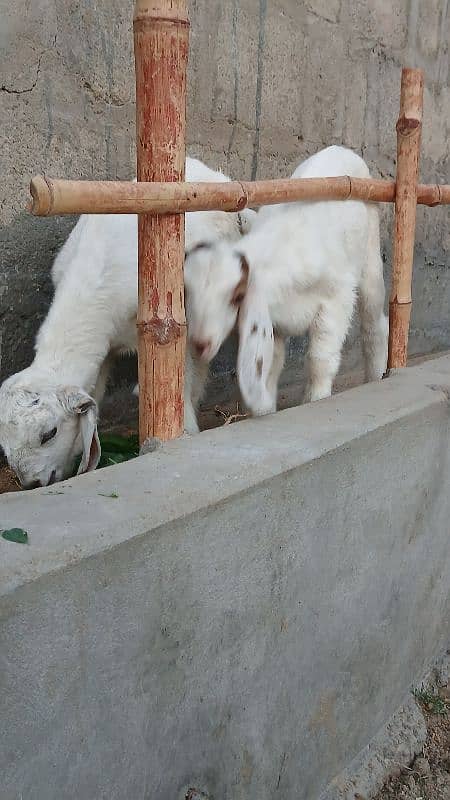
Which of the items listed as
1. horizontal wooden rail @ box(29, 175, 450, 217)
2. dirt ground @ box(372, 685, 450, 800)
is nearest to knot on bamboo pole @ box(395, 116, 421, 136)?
horizontal wooden rail @ box(29, 175, 450, 217)

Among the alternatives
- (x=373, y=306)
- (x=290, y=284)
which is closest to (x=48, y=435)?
(x=290, y=284)

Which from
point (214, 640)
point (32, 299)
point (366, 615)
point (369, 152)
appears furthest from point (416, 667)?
point (369, 152)

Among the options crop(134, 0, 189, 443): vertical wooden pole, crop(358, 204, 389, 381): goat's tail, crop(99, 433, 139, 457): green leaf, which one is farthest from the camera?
crop(358, 204, 389, 381): goat's tail

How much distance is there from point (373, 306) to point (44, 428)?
69.4 inches

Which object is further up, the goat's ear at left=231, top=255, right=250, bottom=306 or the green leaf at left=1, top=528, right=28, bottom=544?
the goat's ear at left=231, top=255, right=250, bottom=306

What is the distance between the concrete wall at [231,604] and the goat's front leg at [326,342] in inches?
24.0

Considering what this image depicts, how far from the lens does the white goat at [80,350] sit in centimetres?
244

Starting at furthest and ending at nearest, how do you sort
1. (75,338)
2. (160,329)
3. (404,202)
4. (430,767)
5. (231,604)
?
(404,202) → (75,338) → (430,767) → (160,329) → (231,604)

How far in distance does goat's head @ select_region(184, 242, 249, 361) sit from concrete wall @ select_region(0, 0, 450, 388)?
0.76 m

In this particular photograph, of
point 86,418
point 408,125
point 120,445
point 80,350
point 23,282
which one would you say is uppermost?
point 408,125

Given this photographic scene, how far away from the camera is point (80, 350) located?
272 cm

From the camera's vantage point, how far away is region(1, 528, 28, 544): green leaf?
4.38 ft

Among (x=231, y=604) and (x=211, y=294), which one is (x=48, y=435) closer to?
(x=211, y=294)

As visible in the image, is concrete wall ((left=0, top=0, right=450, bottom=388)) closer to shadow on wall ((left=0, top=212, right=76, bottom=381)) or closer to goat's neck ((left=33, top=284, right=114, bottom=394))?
shadow on wall ((left=0, top=212, right=76, bottom=381))
